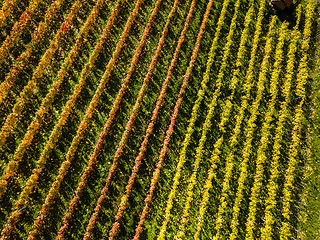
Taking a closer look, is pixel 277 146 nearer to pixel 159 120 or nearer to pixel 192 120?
pixel 192 120

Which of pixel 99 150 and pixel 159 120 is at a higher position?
pixel 159 120

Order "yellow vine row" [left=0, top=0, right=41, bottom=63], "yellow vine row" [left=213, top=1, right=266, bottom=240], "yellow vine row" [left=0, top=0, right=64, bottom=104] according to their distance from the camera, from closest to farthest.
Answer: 1. "yellow vine row" [left=213, top=1, right=266, bottom=240]
2. "yellow vine row" [left=0, top=0, right=64, bottom=104]
3. "yellow vine row" [left=0, top=0, right=41, bottom=63]

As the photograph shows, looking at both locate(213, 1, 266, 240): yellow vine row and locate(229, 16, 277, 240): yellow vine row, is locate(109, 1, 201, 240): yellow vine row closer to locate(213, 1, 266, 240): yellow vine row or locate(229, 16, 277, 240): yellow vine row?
locate(213, 1, 266, 240): yellow vine row

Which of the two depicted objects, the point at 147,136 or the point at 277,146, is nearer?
the point at 147,136

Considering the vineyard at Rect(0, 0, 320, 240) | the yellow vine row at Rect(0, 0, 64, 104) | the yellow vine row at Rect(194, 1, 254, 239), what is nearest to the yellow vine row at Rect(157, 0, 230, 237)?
the vineyard at Rect(0, 0, 320, 240)

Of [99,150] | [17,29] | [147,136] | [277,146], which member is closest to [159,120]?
[147,136]

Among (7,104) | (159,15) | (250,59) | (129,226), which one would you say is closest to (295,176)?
(250,59)

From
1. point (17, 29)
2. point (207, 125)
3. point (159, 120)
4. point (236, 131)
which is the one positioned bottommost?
point (159, 120)

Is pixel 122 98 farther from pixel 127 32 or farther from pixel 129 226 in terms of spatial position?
pixel 129 226
